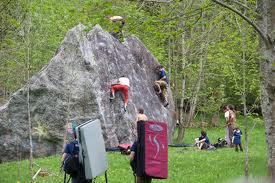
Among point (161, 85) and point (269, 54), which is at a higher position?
point (161, 85)

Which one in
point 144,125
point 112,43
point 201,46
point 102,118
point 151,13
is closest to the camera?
point 151,13

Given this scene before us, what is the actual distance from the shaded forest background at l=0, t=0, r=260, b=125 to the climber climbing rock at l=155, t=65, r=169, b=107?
2.29 m

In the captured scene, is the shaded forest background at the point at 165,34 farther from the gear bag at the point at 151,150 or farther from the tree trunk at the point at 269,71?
the gear bag at the point at 151,150

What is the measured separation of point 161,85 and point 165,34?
55.4ft

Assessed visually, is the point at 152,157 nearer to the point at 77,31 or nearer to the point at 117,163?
the point at 117,163

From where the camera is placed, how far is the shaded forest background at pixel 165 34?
820cm

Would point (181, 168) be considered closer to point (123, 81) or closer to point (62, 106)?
point (62, 106)

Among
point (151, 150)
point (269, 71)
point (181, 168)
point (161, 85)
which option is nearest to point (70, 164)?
point (151, 150)

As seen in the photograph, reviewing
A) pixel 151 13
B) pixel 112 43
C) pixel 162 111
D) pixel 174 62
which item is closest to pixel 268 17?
pixel 151 13

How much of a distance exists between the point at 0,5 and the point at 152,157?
19.2 ft

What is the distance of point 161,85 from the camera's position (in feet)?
83.6

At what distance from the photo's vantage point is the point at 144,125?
409 inches

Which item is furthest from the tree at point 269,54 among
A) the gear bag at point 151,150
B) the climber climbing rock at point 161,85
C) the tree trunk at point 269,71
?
the climber climbing rock at point 161,85

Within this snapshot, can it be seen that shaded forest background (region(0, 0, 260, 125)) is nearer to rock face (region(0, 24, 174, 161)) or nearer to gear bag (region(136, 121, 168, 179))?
rock face (region(0, 24, 174, 161))
